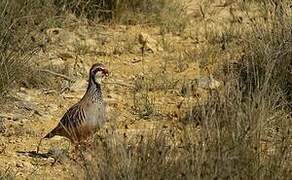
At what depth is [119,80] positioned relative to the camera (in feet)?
26.2

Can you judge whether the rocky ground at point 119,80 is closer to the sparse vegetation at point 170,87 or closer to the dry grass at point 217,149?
the sparse vegetation at point 170,87

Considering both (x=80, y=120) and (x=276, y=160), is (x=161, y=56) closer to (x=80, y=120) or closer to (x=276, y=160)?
(x=80, y=120)

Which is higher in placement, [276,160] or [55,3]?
[55,3]

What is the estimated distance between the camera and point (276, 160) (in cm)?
455

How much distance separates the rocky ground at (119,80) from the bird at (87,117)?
0.18 metres

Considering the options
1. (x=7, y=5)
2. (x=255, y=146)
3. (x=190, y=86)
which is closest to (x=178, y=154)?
(x=255, y=146)

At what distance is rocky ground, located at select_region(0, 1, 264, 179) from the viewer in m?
6.25

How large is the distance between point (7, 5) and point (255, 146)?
12.1ft

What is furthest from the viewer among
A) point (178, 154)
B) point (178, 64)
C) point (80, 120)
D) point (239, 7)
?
point (239, 7)

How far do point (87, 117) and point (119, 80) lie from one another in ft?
7.17

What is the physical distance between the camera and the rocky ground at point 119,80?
6254 millimetres

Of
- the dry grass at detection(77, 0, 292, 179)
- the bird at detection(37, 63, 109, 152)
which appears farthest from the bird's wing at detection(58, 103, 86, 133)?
the dry grass at detection(77, 0, 292, 179)

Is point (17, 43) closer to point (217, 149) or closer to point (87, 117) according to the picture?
point (87, 117)

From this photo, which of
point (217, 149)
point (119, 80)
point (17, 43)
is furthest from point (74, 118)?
point (119, 80)
